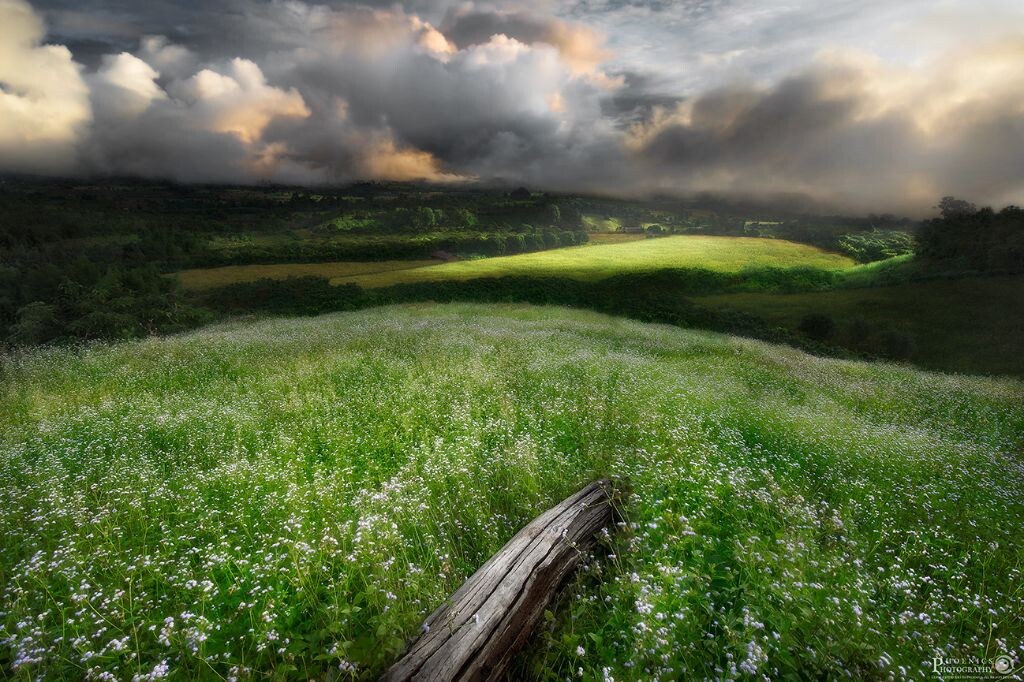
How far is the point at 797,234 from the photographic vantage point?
19.1 metres

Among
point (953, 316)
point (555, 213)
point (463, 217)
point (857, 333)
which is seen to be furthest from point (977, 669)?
point (463, 217)

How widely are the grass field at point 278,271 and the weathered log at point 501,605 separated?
22.5 meters

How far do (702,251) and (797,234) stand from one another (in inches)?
174

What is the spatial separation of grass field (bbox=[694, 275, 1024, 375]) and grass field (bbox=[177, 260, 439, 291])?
73.0 feet

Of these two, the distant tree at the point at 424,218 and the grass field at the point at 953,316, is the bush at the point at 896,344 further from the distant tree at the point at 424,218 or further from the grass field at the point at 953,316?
the distant tree at the point at 424,218

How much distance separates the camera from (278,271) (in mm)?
22781

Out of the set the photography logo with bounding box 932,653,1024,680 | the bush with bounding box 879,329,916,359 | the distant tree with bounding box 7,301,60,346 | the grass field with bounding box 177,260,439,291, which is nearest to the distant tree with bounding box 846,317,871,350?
the bush with bounding box 879,329,916,359

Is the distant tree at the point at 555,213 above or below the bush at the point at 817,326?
above

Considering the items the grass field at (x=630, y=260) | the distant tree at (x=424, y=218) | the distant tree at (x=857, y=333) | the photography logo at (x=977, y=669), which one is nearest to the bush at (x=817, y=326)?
the distant tree at (x=857, y=333)

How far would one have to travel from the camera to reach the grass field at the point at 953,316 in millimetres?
14500

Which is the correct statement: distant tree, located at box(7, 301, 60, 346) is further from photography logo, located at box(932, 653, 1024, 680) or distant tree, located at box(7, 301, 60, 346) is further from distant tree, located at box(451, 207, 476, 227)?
photography logo, located at box(932, 653, 1024, 680)

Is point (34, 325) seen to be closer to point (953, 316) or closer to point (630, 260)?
point (630, 260)

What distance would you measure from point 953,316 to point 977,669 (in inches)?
732

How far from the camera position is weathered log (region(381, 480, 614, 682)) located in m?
2.78
